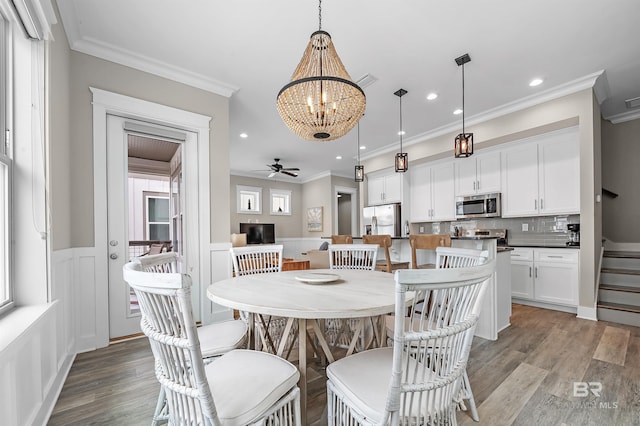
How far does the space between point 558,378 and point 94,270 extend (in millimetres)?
3811

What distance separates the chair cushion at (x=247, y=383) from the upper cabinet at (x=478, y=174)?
15.4ft

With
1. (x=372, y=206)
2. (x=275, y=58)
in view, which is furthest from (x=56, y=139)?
(x=372, y=206)

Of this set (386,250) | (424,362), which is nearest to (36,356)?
(424,362)

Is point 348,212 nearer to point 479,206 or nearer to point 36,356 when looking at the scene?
point 479,206

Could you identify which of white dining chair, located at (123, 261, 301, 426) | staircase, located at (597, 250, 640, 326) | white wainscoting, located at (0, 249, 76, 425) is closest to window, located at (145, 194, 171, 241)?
white wainscoting, located at (0, 249, 76, 425)

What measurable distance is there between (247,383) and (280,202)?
757cm

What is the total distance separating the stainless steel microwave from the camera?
179 inches

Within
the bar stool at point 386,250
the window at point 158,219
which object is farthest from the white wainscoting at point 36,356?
the bar stool at point 386,250

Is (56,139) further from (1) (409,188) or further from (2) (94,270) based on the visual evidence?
(1) (409,188)

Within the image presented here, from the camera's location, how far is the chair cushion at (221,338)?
1.44 m

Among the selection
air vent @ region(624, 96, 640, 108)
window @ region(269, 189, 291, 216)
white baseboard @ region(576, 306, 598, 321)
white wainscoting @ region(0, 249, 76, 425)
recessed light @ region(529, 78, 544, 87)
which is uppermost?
recessed light @ region(529, 78, 544, 87)

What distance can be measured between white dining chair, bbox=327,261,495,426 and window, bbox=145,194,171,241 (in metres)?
2.84

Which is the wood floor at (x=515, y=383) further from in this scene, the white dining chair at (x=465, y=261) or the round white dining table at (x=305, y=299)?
the round white dining table at (x=305, y=299)

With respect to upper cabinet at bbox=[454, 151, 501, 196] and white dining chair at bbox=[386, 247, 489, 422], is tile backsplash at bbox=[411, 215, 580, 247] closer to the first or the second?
upper cabinet at bbox=[454, 151, 501, 196]
